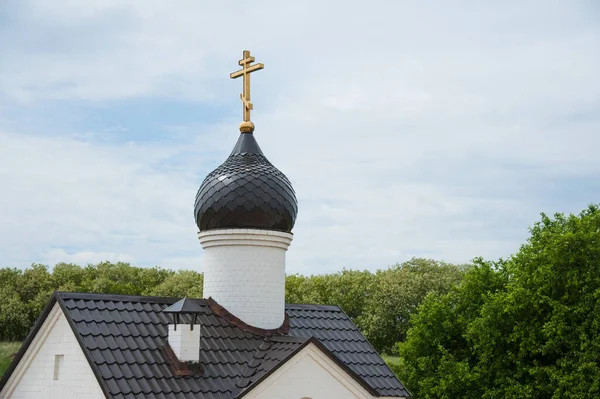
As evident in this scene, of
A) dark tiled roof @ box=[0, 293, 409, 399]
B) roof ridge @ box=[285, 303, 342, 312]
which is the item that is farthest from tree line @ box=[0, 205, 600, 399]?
dark tiled roof @ box=[0, 293, 409, 399]

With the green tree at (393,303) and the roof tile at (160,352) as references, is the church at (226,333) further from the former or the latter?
the green tree at (393,303)

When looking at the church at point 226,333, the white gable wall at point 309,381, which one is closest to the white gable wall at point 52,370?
the church at point 226,333

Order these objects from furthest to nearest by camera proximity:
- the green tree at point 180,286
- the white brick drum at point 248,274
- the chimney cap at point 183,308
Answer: the green tree at point 180,286 < the white brick drum at point 248,274 < the chimney cap at point 183,308

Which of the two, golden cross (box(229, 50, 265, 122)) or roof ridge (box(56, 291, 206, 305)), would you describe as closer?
roof ridge (box(56, 291, 206, 305))

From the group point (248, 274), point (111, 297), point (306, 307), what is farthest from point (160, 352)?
point (306, 307)

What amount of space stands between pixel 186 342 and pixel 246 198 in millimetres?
3838

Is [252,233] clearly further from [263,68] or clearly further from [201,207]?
[263,68]

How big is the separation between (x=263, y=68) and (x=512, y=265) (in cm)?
1518

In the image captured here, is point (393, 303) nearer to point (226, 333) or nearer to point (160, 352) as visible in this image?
point (226, 333)

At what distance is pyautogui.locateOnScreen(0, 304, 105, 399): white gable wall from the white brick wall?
1565 mm

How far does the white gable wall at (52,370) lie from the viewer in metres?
13.3

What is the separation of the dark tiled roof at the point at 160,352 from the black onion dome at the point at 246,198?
6.49 ft

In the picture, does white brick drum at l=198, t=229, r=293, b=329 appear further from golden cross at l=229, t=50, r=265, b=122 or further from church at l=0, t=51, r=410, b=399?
golden cross at l=229, t=50, r=265, b=122

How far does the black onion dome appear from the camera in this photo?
54.1 ft
